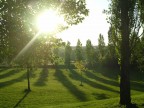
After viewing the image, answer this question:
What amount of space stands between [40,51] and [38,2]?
2.52m

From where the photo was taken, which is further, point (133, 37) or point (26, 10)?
point (133, 37)

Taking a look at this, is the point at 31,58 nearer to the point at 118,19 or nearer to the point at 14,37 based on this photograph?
the point at 14,37

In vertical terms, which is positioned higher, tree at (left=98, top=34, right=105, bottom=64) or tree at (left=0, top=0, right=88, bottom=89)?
tree at (left=98, top=34, right=105, bottom=64)

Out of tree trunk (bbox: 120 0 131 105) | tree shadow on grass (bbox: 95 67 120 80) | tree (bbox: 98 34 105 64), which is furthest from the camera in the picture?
tree (bbox: 98 34 105 64)

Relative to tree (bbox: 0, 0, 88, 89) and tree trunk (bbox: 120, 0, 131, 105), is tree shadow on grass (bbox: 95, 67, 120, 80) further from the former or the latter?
tree (bbox: 0, 0, 88, 89)

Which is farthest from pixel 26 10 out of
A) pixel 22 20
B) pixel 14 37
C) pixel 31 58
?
pixel 31 58

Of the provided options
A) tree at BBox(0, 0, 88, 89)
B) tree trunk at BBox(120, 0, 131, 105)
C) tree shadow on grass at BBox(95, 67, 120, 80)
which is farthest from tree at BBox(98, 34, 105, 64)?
tree at BBox(0, 0, 88, 89)

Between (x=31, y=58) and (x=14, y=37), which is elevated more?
(x=14, y=37)

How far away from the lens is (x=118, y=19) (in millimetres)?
30000

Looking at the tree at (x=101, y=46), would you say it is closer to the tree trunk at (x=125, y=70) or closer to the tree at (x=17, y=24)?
the tree trunk at (x=125, y=70)

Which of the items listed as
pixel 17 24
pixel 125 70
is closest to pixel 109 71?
pixel 125 70

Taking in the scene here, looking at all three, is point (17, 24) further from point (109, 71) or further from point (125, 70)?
point (109, 71)

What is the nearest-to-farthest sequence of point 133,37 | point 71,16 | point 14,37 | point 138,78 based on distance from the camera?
point 14,37 < point 71,16 < point 133,37 < point 138,78

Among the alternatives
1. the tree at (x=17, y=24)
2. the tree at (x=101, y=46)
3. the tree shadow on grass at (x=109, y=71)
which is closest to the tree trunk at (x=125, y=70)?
the tree at (x=17, y=24)
